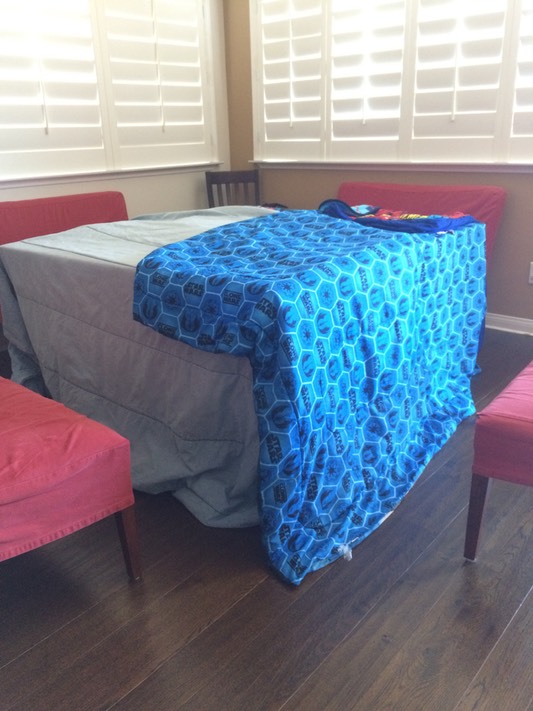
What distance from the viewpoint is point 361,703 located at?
3.91 ft

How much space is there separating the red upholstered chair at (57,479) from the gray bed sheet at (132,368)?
1.09 feet

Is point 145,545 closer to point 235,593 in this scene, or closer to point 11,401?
point 235,593

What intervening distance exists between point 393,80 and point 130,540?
2.86 m

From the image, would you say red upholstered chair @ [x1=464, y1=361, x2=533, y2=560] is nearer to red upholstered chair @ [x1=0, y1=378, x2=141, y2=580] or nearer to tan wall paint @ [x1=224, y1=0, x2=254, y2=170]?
red upholstered chair @ [x1=0, y1=378, x2=141, y2=580]

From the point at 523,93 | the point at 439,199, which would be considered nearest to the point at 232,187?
the point at 439,199

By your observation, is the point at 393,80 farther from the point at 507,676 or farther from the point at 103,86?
the point at 507,676

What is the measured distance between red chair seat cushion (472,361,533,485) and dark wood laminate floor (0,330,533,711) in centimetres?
30

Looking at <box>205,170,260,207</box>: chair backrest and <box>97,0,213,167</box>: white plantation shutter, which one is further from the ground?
<box>97,0,213,167</box>: white plantation shutter

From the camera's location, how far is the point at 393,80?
10.7 ft

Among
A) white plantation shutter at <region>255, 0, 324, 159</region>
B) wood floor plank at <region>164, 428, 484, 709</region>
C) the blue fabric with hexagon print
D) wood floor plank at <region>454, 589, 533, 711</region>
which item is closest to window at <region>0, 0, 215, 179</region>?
white plantation shutter at <region>255, 0, 324, 159</region>

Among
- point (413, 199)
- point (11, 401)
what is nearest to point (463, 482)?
point (11, 401)

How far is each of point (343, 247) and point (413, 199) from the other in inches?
59.7

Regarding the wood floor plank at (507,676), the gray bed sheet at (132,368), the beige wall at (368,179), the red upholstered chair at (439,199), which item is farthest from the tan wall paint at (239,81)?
the wood floor plank at (507,676)

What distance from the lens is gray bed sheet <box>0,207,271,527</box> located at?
1.70m
